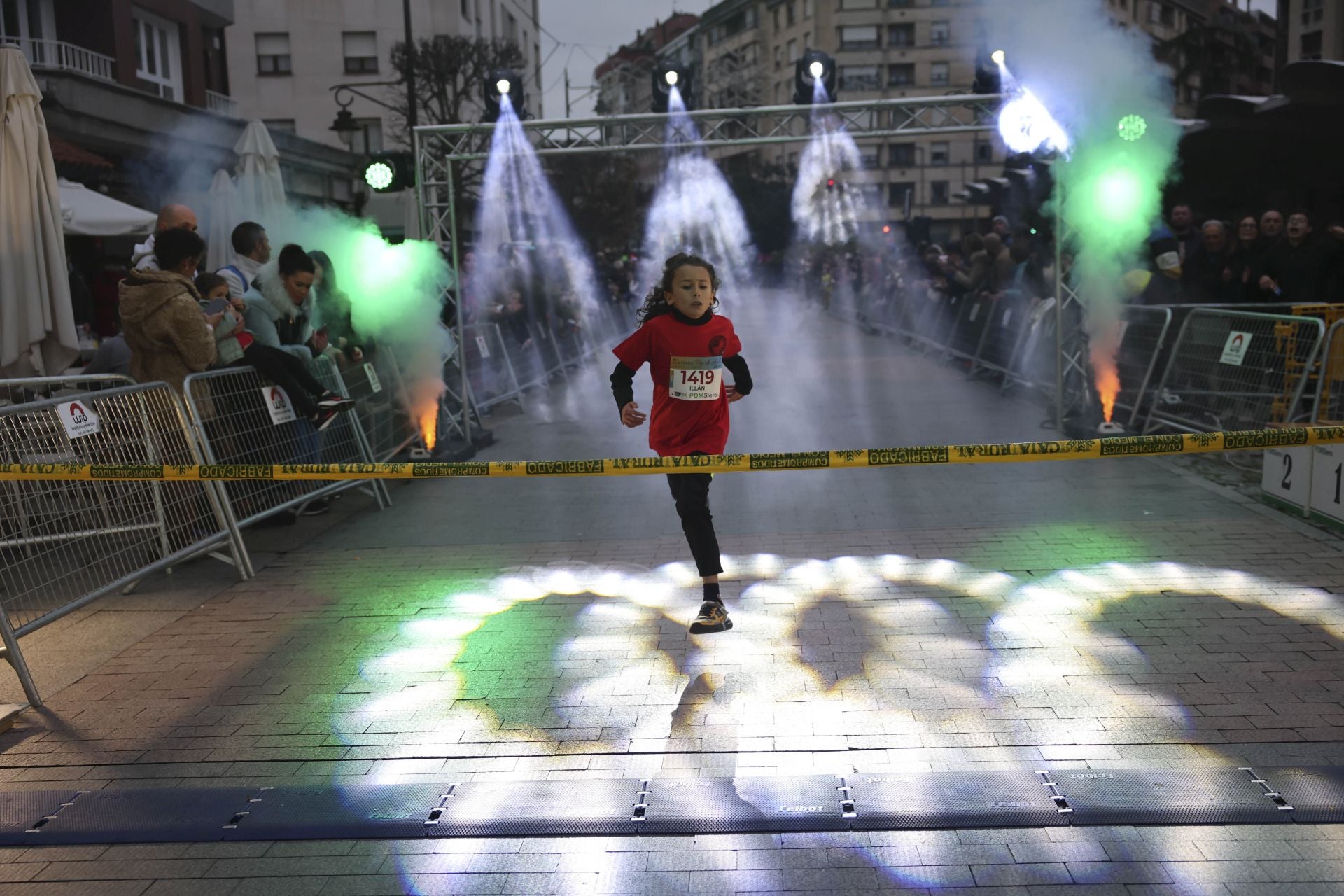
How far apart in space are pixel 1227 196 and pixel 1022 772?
666 inches

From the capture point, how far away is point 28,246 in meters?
7.77

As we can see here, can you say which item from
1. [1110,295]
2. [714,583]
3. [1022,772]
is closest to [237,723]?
[714,583]

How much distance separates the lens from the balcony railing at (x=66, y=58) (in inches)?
857

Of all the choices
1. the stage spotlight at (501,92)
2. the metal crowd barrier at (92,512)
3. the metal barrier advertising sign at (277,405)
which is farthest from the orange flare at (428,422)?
the metal crowd barrier at (92,512)

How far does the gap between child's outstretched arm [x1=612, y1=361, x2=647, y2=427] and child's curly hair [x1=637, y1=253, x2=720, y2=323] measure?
0.28m

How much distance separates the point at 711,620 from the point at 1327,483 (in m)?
4.01

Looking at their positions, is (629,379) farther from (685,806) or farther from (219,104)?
(219,104)

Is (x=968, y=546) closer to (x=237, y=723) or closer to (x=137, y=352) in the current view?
(x=237, y=723)

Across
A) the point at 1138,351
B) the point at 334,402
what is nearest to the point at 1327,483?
the point at 1138,351

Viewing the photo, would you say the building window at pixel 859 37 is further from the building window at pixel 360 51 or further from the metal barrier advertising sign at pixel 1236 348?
the metal barrier advertising sign at pixel 1236 348

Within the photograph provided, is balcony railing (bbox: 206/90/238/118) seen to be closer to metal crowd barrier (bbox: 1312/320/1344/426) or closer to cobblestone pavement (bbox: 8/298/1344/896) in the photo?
cobblestone pavement (bbox: 8/298/1344/896)

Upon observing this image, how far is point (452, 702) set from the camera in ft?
15.3

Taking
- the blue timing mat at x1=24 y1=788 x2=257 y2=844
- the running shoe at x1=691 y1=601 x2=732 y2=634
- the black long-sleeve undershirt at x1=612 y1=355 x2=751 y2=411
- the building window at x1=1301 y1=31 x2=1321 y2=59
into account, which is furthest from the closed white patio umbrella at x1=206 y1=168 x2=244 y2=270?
the building window at x1=1301 y1=31 x2=1321 y2=59

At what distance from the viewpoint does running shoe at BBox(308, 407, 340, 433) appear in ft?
26.2
